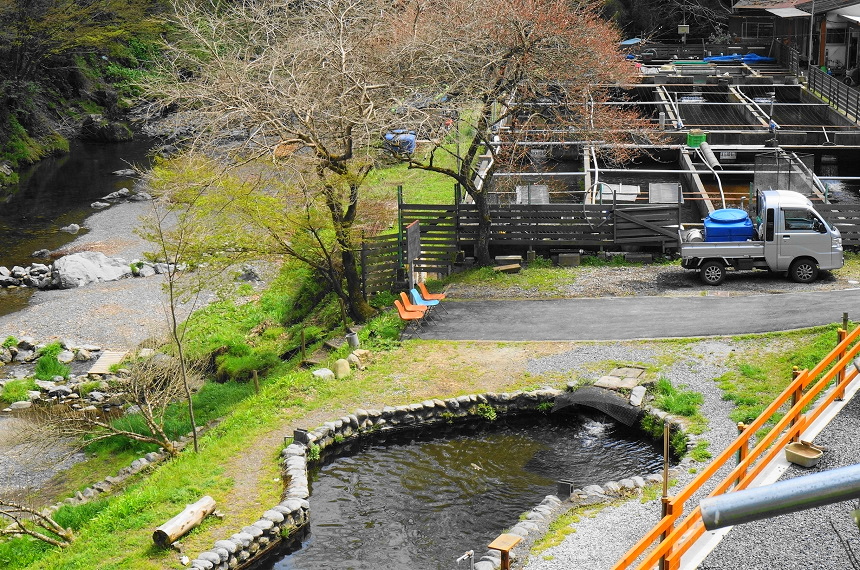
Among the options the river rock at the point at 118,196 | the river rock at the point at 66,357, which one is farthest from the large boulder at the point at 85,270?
the river rock at the point at 118,196

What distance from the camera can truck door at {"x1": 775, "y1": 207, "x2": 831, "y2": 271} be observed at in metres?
22.4

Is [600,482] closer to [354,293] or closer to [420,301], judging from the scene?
[420,301]

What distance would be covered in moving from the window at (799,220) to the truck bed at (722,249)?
0.81 metres

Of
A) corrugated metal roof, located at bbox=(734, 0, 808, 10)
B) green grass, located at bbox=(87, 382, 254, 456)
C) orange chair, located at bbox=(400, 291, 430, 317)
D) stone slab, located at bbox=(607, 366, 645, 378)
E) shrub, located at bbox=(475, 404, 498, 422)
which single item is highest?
corrugated metal roof, located at bbox=(734, 0, 808, 10)

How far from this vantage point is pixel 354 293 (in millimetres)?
23172

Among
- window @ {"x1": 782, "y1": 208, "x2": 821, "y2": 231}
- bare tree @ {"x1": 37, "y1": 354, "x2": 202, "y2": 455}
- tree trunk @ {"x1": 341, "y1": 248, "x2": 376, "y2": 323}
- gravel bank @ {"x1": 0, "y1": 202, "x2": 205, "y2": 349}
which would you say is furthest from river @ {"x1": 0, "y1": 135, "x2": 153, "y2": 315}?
window @ {"x1": 782, "y1": 208, "x2": 821, "y2": 231}

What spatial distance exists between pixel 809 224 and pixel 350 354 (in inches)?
457

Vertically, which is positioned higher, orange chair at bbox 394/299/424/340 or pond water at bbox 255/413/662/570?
orange chair at bbox 394/299/424/340

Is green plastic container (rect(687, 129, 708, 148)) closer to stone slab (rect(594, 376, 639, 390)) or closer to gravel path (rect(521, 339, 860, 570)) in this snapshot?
stone slab (rect(594, 376, 639, 390))

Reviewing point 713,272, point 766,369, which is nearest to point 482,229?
point 713,272

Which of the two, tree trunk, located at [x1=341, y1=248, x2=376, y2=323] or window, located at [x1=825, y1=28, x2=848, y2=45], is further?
window, located at [x1=825, y1=28, x2=848, y2=45]

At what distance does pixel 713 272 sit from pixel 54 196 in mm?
34598

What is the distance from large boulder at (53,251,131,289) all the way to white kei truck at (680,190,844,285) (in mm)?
20261

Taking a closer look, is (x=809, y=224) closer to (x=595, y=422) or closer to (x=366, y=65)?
(x=595, y=422)
